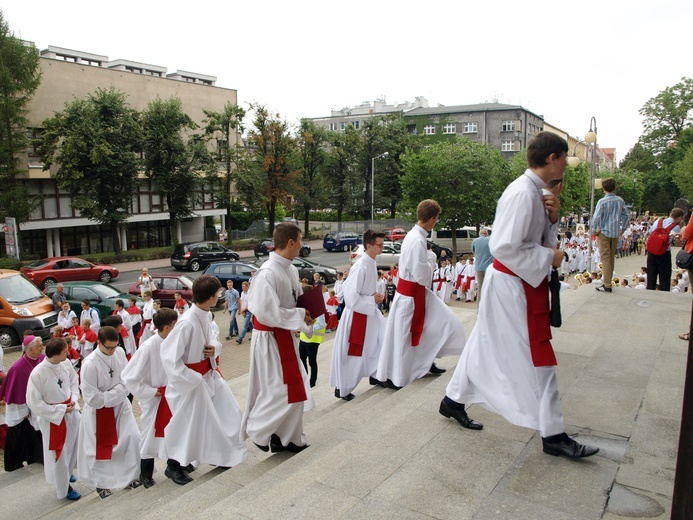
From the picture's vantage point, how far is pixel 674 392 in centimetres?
449

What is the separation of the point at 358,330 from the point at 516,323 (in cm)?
327

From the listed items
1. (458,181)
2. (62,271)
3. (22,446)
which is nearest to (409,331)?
(22,446)

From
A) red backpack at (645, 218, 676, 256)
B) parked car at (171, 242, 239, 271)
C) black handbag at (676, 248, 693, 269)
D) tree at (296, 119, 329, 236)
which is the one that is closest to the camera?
black handbag at (676, 248, 693, 269)

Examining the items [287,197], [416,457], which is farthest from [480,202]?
[416,457]

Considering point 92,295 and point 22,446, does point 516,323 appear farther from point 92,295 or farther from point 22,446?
point 92,295

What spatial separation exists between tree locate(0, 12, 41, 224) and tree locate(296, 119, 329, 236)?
20812 millimetres

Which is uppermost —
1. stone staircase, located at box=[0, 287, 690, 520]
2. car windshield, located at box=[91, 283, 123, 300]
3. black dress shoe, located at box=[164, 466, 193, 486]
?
stone staircase, located at box=[0, 287, 690, 520]

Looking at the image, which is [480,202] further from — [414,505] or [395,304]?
[414,505]

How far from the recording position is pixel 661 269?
33.2ft

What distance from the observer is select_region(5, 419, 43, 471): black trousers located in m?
6.53

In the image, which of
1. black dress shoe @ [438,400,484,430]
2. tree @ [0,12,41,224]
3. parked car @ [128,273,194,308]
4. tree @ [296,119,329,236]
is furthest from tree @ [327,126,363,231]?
black dress shoe @ [438,400,484,430]

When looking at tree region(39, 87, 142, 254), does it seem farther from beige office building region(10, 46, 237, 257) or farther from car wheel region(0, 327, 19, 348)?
car wheel region(0, 327, 19, 348)

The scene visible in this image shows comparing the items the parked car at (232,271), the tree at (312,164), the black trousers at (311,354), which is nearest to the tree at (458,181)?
the parked car at (232,271)

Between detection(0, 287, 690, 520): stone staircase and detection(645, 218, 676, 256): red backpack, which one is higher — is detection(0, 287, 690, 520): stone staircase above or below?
below
